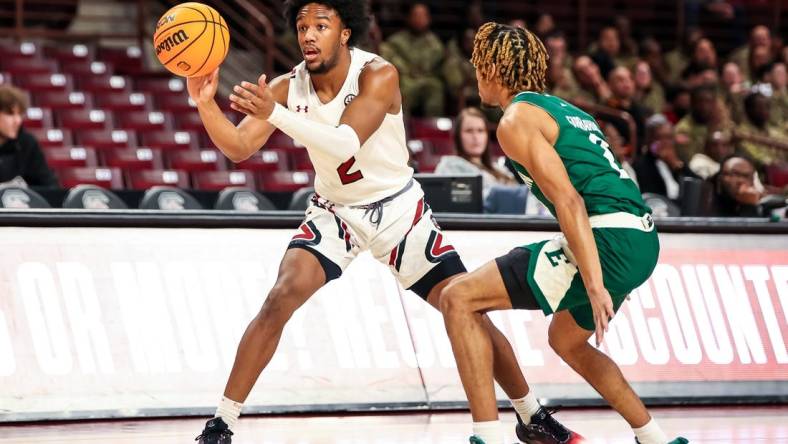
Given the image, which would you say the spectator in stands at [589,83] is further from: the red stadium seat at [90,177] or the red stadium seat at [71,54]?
the red stadium seat at [71,54]

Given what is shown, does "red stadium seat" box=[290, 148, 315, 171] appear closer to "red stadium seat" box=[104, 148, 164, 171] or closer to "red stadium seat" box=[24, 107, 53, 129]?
"red stadium seat" box=[104, 148, 164, 171]

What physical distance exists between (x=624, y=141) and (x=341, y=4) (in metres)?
7.26

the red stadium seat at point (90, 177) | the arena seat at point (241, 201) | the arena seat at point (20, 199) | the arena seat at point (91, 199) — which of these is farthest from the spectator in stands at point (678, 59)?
the arena seat at point (20, 199)

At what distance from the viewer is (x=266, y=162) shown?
12.9 m

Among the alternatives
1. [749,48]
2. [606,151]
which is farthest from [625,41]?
[606,151]

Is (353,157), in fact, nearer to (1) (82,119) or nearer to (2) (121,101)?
(1) (82,119)

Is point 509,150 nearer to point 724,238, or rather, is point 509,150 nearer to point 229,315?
point 229,315

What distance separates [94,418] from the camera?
245 inches

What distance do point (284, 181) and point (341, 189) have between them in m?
7.03

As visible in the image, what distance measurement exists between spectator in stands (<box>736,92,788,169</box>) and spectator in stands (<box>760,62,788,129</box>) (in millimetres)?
415

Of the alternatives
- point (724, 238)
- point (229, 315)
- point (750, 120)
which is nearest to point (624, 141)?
point (750, 120)

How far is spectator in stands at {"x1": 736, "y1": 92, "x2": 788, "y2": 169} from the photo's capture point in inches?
548

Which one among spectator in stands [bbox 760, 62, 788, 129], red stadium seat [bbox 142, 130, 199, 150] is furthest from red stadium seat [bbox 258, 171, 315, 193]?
spectator in stands [bbox 760, 62, 788, 129]

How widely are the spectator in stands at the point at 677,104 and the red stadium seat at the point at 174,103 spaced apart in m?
5.79
